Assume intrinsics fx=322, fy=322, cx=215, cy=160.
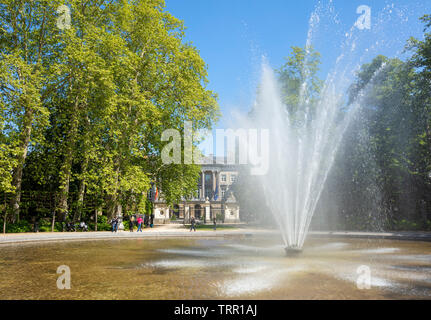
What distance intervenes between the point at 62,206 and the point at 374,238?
2509 cm

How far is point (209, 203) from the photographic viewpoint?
245 ft

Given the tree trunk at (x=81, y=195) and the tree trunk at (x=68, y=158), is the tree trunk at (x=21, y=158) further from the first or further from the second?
the tree trunk at (x=81, y=195)

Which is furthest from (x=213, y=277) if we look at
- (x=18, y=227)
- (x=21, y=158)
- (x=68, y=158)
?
(x=18, y=227)

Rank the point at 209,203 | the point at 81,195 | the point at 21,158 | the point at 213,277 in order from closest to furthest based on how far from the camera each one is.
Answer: the point at 213,277, the point at 21,158, the point at 81,195, the point at 209,203

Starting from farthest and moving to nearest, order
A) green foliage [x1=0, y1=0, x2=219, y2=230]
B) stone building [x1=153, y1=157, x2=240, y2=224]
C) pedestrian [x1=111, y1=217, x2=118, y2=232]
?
stone building [x1=153, y1=157, x2=240, y2=224] → pedestrian [x1=111, y1=217, x2=118, y2=232] → green foliage [x1=0, y1=0, x2=219, y2=230]

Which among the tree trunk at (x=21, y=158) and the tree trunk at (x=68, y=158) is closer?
the tree trunk at (x=21, y=158)

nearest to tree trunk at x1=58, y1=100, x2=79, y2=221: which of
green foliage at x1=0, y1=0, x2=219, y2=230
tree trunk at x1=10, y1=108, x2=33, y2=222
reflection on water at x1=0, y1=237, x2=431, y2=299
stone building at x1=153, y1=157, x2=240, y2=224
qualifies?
green foliage at x1=0, y1=0, x2=219, y2=230

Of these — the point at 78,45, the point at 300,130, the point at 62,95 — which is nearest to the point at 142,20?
the point at 78,45

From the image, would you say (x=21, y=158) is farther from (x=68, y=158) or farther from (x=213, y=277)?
(x=213, y=277)

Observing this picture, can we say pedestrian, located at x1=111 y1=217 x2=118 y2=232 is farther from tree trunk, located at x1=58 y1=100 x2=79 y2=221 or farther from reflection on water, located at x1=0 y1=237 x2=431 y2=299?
reflection on water, located at x1=0 y1=237 x2=431 y2=299

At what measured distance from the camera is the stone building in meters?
67.8

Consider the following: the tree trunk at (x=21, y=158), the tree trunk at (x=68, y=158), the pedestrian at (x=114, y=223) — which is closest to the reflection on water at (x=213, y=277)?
the pedestrian at (x=114, y=223)

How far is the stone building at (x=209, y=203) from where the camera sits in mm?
67750

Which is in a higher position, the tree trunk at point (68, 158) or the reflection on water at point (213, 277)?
the tree trunk at point (68, 158)
